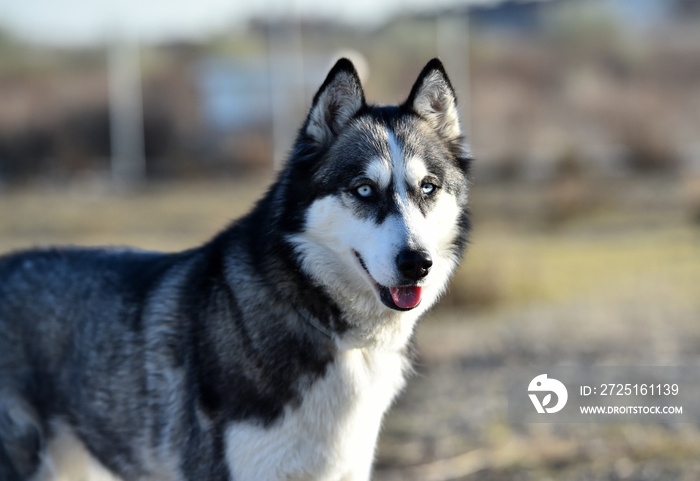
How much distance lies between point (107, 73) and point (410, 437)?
27.6 meters

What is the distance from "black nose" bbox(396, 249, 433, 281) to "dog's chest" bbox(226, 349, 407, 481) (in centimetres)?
52

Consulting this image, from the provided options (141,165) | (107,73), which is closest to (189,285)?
(141,165)

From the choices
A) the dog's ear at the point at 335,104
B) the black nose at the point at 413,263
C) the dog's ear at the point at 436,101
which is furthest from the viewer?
the dog's ear at the point at 436,101

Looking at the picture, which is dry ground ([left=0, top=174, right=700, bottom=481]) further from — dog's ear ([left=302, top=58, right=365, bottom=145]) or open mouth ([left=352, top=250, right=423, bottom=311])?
dog's ear ([left=302, top=58, right=365, bottom=145])

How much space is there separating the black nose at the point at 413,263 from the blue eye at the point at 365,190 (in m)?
0.36

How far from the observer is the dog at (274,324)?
355cm

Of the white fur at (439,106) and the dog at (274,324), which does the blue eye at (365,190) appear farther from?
the white fur at (439,106)

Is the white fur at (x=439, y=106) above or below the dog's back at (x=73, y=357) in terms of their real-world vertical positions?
above

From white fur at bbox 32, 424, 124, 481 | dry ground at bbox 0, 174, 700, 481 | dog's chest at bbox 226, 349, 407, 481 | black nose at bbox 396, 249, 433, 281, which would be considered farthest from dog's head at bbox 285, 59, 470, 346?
white fur at bbox 32, 424, 124, 481

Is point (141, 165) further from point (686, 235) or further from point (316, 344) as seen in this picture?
point (316, 344)

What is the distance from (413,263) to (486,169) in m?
20.4

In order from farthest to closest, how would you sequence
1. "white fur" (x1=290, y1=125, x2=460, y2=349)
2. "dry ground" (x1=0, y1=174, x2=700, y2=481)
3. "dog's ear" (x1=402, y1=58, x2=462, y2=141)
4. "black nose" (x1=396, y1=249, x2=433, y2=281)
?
"dry ground" (x1=0, y1=174, x2=700, y2=481) < "dog's ear" (x1=402, y1=58, x2=462, y2=141) < "white fur" (x1=290, y1=125, x2=460, y2=349) < "black nose" (x1=396, y1=249, x2=433, y2=281)

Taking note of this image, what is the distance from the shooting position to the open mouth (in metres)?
3.56

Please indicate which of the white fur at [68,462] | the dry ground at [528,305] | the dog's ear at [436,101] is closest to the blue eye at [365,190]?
the dog's ear at [436,101]
